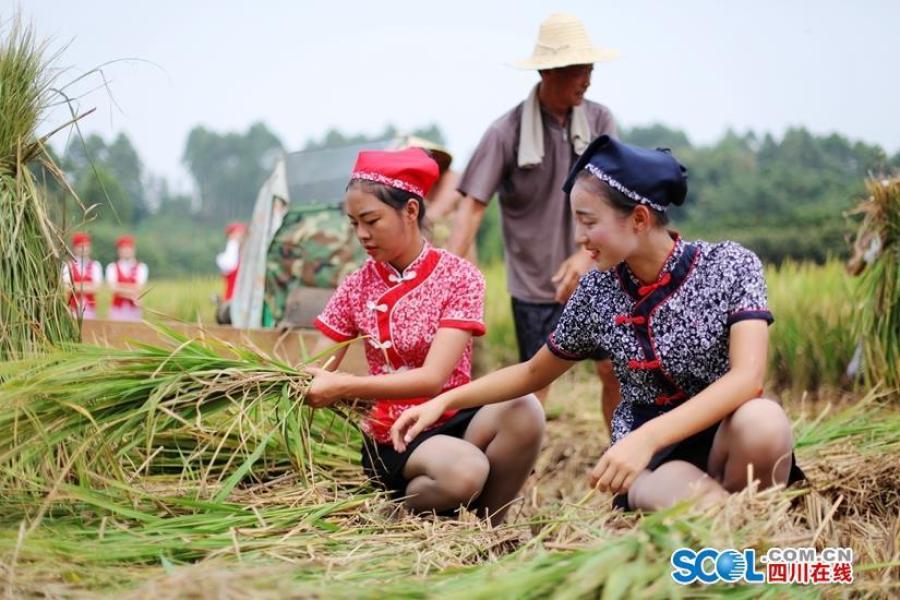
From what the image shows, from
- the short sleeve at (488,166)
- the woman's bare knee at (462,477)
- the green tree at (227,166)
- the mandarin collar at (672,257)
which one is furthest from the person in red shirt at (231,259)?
the green tree at (227,166)

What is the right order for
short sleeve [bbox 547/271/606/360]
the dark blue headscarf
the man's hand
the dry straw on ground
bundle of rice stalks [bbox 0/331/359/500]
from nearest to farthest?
the dry straw on ground → bundle of rice stalks [bbox 0/331/359/500] → the dark blue headscarf → short sleeve [bbox 547/271/606/360] → the man's hand

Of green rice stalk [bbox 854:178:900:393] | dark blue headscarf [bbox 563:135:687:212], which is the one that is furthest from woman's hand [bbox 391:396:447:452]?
green rice stalk [bbox 854:178:900:393]

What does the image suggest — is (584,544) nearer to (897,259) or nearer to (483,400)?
(483,400)

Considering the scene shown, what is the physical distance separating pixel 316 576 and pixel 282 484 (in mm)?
848

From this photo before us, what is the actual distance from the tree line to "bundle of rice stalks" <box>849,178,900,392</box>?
0.64 feet

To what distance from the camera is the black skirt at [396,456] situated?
9.07ft

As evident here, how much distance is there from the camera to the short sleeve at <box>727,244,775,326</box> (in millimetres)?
2354

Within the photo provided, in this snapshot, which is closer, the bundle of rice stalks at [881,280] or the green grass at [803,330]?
the bundle of rice stalks at [881,280]

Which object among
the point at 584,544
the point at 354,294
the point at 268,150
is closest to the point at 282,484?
the point at 354,294

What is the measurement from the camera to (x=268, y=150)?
66125mm

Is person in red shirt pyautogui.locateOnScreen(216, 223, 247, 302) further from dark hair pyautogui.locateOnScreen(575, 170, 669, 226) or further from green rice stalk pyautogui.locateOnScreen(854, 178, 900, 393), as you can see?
dark hair pyautogui.locateOnScreen(575, 170, 669, 226)

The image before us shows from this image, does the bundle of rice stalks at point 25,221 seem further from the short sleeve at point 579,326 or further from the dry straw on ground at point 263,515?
the short sleeve at point 579,326

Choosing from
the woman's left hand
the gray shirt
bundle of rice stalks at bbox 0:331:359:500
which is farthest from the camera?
the gray shirt

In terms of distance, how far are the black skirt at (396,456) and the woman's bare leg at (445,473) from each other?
0.11 feet
